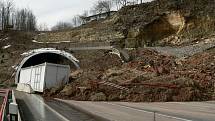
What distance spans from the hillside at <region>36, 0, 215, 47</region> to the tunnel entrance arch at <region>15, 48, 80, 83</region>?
865cm

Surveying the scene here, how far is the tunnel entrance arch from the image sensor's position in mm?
63906

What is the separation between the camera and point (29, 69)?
175 ft

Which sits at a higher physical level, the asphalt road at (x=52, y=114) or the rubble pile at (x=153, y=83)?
the rubble pile at (x=153, y=83)

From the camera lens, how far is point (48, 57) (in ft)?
230

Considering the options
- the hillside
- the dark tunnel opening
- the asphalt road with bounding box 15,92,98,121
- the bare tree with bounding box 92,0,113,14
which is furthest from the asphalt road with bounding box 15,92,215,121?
the bare tree with bounding box 92,0,113,14

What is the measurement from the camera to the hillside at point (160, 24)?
202 ft

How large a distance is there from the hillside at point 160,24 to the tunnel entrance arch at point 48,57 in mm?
8654

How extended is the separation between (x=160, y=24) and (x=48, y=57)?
65.5 feet

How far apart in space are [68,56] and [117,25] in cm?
1327

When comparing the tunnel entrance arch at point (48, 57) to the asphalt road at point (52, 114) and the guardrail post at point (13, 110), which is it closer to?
the asphalt road at point (52, 114)

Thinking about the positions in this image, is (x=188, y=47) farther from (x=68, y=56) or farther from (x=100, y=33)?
(x=100, y=33)

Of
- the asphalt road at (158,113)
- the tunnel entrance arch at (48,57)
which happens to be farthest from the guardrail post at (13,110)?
the tunnel entrance arch at (48,57)

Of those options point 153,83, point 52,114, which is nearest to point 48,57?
point 153,83

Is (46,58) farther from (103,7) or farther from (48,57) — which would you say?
(103,7)
